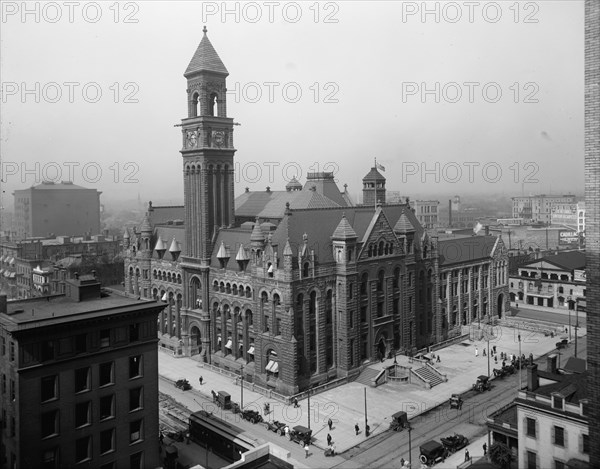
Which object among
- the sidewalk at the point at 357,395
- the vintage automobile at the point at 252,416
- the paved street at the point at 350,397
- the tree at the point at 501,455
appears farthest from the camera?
the vintage automobile at the point at 252,416

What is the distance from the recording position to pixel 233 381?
73.6 metres

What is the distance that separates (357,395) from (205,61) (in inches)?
1933

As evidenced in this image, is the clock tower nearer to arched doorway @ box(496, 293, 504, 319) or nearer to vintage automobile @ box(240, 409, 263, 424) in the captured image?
vintage automobile @ box(240, 409, 263, 424)

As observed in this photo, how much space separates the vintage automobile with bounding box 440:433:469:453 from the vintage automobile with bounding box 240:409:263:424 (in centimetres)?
1883

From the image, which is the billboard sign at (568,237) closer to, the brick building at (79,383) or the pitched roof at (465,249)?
the pitched roof at (465,249)

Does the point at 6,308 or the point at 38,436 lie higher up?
the point at 6,308

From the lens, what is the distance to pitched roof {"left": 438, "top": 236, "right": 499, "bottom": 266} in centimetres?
9691

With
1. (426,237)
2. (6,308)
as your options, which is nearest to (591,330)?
(6,308)

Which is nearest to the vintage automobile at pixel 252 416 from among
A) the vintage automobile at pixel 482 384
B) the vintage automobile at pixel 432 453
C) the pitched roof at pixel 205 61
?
the vintage automobile at pixel 432 453

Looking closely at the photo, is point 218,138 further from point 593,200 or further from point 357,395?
point 593,200

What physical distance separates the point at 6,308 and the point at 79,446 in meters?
12.3

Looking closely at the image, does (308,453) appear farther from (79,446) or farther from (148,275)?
(148,275)

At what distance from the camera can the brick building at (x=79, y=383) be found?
41.7 metres

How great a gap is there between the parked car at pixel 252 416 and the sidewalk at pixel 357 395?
1515 millimetres
